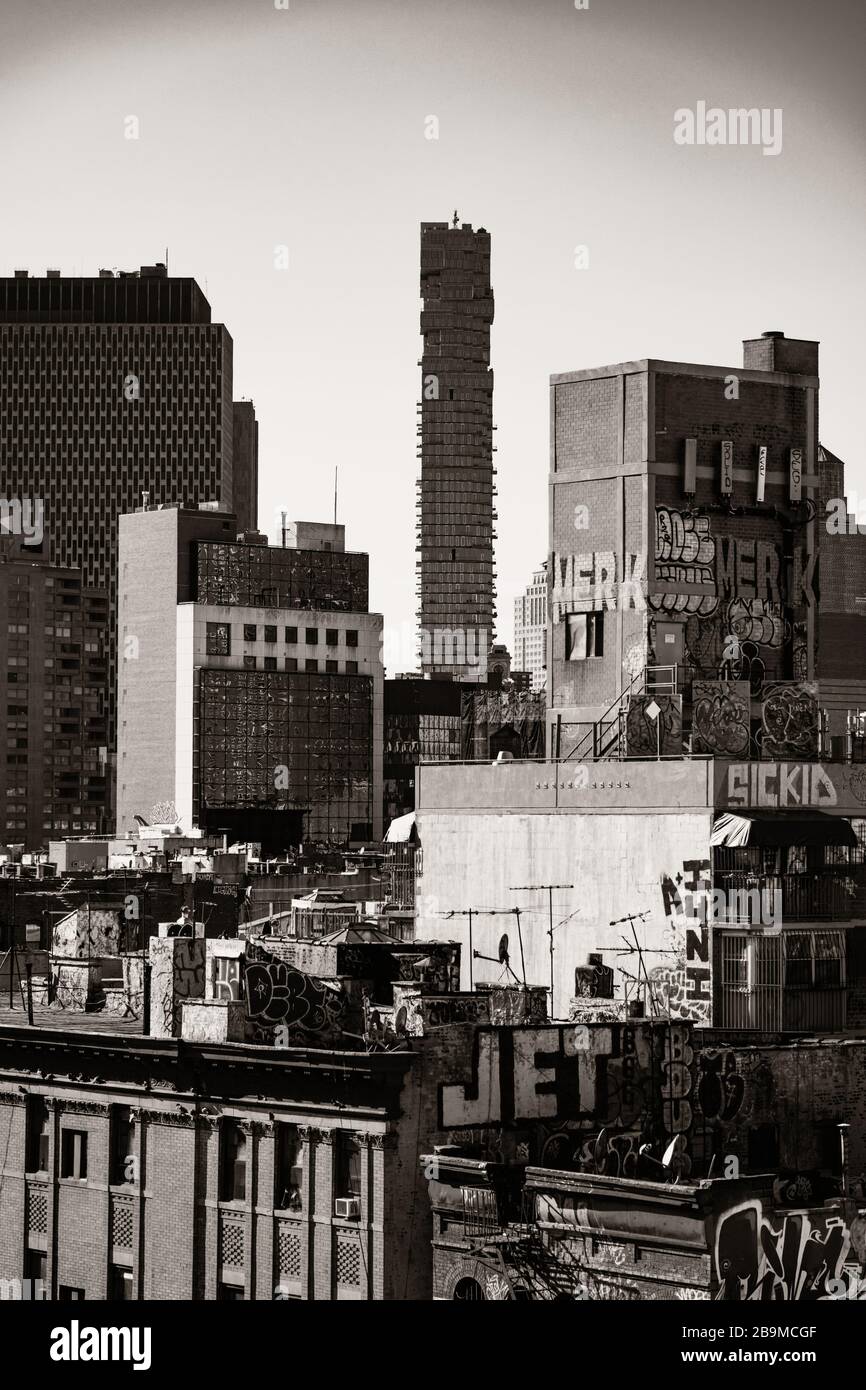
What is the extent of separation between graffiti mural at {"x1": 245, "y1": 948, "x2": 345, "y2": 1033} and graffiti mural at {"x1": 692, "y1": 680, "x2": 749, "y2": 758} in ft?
68.9

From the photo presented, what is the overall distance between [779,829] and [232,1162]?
20498 mm

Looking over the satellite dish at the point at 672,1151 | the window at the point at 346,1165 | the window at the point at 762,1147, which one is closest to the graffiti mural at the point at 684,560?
the window at the point at 762,1147

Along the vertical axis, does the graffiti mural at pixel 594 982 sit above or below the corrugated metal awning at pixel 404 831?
below

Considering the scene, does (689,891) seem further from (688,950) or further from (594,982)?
(594,982)

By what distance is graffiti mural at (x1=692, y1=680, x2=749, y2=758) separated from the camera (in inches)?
2606

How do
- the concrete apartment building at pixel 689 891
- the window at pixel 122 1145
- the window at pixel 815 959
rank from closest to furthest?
the window at pixel 122 1145
the concrete apartment building at pixel 689 891
the window at pixel 815 959

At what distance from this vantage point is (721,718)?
2638 inches

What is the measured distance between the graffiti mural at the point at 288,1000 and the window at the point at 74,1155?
5.26 metres

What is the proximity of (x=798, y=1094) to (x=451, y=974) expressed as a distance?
8767 mm

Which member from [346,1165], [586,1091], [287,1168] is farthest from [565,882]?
[346,1165]

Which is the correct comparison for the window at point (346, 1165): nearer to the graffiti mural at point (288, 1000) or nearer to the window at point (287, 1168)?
the window at point (287, 1168)

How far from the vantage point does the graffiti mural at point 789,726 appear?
2635 inches

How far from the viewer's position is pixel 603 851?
210 ft

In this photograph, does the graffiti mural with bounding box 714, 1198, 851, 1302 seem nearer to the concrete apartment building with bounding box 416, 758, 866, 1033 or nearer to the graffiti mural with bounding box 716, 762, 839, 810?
the concrete apartment building with bounding box 416, 758, 866, 1033
